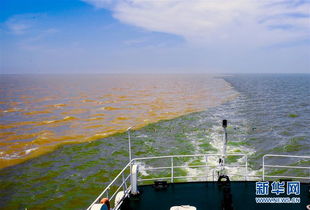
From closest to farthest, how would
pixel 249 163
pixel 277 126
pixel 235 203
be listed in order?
pixel 235 203, pixel 249 163, pixel 277 126

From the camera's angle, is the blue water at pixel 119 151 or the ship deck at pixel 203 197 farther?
the blue water at pixel 119 151

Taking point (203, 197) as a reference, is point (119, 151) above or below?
below

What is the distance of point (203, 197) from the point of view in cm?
873

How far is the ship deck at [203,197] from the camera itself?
812 cm

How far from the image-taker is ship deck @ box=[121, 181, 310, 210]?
8117 mm

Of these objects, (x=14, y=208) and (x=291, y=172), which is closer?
(x=14, y=208)

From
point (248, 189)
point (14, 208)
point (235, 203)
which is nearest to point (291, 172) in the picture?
point (248, 189)

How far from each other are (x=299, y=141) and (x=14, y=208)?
78.8 ft

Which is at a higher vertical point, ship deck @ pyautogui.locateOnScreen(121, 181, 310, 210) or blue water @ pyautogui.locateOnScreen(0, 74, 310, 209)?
ship deck @ pyautogui.locateOnScreen(121, 181, 310, 210)

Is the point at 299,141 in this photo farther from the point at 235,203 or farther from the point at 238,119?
the point at 235,203

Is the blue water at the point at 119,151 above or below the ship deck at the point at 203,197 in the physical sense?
below

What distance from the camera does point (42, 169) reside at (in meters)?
19.8

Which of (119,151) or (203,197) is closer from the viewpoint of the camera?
(203,197)

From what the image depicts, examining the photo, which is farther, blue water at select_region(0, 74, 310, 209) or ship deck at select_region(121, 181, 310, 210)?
blue water at select_region(0, 74, 310, 209)
